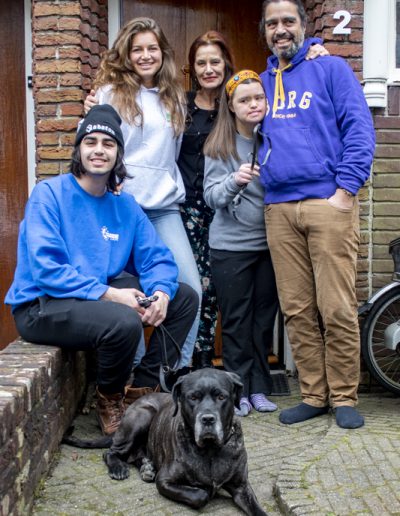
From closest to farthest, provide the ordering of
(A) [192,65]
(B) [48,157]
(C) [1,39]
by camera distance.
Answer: (A) [192,65]
(B) [48,157]
(C) [1,39]

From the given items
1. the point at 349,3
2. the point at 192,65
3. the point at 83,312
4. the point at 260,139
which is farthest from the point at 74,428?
the point at 349,3

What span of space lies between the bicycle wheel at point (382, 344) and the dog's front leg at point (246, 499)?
72.2 inches

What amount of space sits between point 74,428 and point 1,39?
3278 millimetres

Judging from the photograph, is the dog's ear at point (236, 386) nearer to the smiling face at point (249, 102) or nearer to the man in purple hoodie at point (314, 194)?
the man in purple hoodie at point (314, 194)

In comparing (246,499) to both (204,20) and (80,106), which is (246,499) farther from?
(204,20)

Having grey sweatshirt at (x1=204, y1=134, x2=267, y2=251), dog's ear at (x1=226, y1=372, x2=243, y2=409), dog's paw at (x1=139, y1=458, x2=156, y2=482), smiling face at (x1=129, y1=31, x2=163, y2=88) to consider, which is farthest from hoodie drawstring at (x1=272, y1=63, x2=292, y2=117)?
dog's paw at (x1=139, y1=458, x2=156, y2=482)

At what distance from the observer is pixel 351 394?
4.59 meters

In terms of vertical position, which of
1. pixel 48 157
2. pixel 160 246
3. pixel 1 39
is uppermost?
pixel 1 39

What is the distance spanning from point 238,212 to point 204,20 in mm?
2045

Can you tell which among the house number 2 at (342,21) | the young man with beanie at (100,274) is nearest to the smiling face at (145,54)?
the young man with beanie at (100,274)

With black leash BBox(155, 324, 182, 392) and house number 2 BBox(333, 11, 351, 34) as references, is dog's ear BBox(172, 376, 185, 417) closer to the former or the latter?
black leash BBox(155, 324, 182, 392)

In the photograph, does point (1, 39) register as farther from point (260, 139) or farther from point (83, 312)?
point (83, 312)

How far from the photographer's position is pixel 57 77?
5.29 m

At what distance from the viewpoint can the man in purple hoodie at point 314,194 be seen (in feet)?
14.3
